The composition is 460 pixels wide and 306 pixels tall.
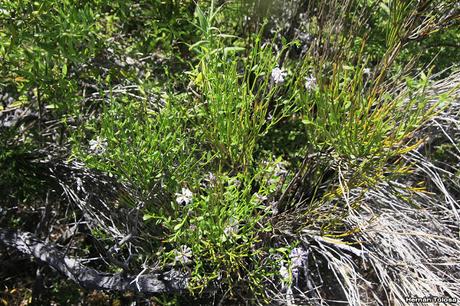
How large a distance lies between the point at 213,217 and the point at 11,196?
54.3 inches

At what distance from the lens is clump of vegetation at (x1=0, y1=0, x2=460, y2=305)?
7.29 ft

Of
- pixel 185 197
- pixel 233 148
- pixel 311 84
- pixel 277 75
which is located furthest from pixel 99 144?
pixel 311 84

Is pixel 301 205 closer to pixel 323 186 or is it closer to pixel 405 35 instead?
pixel 323 186

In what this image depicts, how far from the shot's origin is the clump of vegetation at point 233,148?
7.29ft

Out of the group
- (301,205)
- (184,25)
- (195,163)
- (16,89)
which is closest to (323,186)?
(301,205)

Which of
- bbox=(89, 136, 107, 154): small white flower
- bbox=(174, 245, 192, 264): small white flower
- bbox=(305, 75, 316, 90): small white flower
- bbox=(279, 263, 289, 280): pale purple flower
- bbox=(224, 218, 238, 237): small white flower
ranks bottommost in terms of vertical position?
bbox=(279, 263, 289, 280): pale purple flower

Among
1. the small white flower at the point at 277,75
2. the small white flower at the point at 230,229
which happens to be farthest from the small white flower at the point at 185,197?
the small white flower at the point at 277,75

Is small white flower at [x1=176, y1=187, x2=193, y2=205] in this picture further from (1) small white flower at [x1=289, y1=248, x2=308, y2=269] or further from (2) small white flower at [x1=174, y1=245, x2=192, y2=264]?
(1) small white flower at [x1=289, y1=248, x2=308, y2=269]

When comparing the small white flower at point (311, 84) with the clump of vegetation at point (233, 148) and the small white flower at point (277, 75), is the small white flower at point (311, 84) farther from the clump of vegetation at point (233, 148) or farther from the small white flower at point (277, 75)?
the small white flower at point (277, 75)

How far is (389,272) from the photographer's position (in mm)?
2479

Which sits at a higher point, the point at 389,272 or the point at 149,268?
the point at 389,272

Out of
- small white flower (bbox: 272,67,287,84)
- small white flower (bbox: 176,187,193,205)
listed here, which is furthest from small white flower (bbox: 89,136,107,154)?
small white flower (bbox: 272,67,287,84)

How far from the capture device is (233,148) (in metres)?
2.36

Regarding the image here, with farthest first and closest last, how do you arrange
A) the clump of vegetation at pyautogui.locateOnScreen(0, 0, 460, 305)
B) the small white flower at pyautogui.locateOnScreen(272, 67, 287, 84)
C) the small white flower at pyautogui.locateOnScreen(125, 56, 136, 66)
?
the small white flower at pyautogui.locateOnScreen(125, 56, 136, 66), the small white flower at pyautogui.locateOnScreen(272, 67, 287, 84), the clump of vegetation at pyautogui.locateOnScreen(0, 0, 460, 305)
